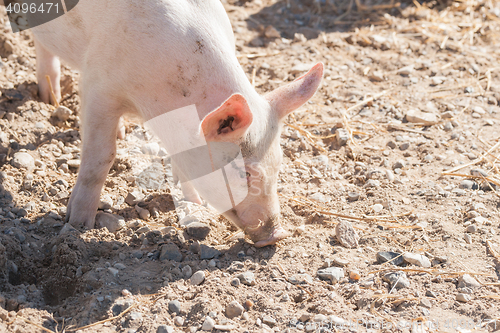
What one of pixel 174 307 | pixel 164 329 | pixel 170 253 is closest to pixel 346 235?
pixel 170 253

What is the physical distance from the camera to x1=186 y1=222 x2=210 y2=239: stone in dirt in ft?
12.2

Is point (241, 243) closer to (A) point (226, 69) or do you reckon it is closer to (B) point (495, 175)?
(A) point (226, 69)

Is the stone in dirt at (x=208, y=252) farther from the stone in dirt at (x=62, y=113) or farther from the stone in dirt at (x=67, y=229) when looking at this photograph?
the stone in dirt at (x=62, y=113)

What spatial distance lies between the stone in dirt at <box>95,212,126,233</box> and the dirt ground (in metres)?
0.09

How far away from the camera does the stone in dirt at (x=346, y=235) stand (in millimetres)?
3566

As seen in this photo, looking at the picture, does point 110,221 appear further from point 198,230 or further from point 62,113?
point 62,113

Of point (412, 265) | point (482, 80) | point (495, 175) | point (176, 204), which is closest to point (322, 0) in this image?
point (482, 80)

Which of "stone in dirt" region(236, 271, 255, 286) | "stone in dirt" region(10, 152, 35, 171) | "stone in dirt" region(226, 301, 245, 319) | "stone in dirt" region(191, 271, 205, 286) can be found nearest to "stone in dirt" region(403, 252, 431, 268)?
"stone in dirt" region(236, 271, 255, 286)

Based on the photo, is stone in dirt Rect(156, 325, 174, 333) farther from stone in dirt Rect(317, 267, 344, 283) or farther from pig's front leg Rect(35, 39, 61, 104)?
pig's front leg Rect(35, 39, 61, 104)

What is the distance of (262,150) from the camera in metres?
3.15

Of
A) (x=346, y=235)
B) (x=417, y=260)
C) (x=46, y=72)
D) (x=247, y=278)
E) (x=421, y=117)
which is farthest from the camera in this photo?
(x=421, y=117)

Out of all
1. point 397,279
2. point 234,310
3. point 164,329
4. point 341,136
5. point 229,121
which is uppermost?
point 229,121

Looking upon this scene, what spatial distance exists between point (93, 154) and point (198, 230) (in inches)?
38.2

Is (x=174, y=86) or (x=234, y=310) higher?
(x=174, y=86)
